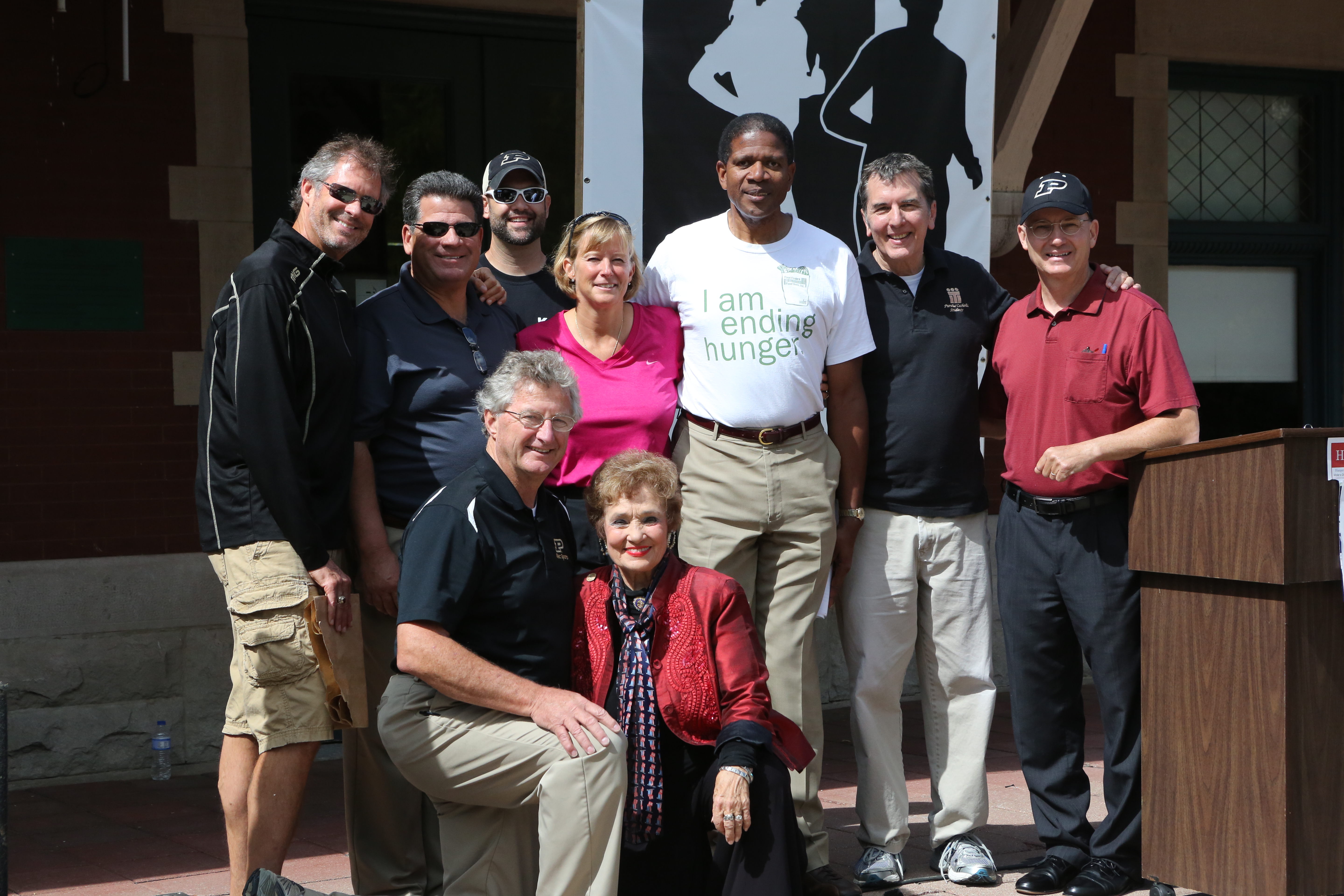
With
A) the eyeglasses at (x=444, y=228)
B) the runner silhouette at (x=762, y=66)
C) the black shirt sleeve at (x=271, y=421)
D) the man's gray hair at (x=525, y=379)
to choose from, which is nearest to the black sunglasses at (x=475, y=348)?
the eyeglasses at (x=444, y=228)

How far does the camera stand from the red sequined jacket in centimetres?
348

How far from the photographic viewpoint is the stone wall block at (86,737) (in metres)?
5.67

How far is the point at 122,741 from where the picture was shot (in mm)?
5879

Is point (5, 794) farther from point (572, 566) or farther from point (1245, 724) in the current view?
point (1245, 724)

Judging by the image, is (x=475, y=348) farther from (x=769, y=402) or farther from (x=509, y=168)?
(x=769, y=402)

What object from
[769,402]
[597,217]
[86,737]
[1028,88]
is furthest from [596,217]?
[86,737]

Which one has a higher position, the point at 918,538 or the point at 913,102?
the point at 913,102

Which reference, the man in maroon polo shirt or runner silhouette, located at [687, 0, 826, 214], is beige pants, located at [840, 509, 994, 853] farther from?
runner silhouette, located at [687, 0, 826, 214]

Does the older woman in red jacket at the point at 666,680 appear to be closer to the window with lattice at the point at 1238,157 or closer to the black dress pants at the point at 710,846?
the black dress pants at the point at 710,846

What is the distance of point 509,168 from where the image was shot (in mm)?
4344

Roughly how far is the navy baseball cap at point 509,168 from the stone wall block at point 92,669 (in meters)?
2.71

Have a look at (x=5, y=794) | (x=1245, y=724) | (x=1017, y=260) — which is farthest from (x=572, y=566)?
(x=1017, y=260)

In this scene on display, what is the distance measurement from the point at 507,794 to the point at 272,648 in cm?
68

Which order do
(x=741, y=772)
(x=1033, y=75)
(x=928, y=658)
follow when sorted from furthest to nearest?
(x=1033, y=75) → (x=928, y=658) → (x=741, y=772)
